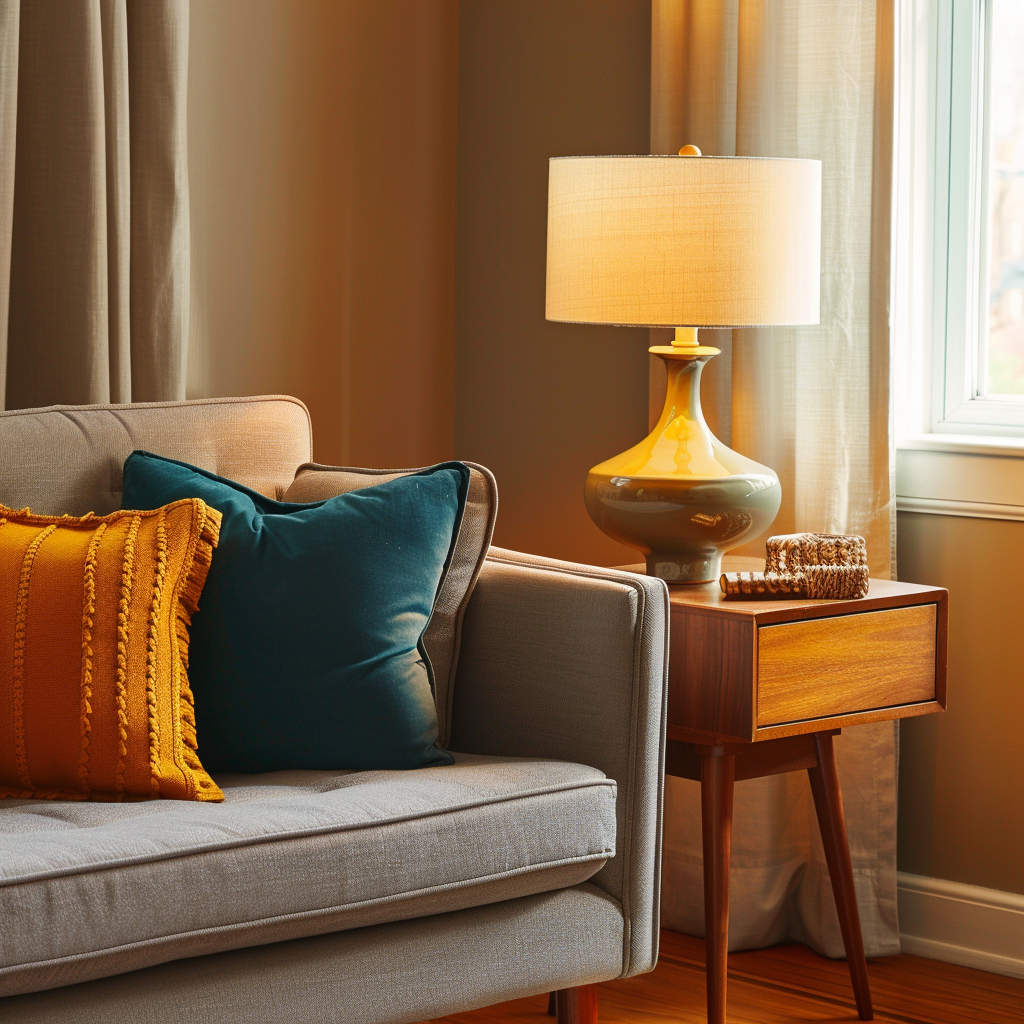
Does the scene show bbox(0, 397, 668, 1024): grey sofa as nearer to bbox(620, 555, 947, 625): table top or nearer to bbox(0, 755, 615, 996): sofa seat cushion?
bbox(0, 755, 615, 996): sofa seat cushion

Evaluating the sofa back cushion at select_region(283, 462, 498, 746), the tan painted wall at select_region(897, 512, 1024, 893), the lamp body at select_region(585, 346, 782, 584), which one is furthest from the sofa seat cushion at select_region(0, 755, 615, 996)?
the tan painted wall at select_region(897, 512, 1024, 893)

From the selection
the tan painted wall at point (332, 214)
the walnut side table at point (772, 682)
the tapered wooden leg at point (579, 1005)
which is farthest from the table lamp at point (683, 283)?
the tan painted wall at point (332, 214)

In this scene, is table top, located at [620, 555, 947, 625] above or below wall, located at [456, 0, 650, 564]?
below

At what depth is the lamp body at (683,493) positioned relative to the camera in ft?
7.00

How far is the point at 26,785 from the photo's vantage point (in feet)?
5.41

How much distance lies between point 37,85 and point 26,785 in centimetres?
115

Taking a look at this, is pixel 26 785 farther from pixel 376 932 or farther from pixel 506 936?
pixel 506 936

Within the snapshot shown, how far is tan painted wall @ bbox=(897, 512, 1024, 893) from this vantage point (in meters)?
2.46

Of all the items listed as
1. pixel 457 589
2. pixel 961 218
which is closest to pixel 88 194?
pixel 457 589

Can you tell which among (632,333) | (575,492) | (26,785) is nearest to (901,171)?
(632,333)

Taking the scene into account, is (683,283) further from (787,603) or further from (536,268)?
(536,268)

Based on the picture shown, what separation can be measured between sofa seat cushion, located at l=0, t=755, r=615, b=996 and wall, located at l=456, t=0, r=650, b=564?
4.04 feet

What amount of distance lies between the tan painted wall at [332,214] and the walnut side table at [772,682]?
1.03 meters

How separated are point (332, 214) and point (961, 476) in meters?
1.31
